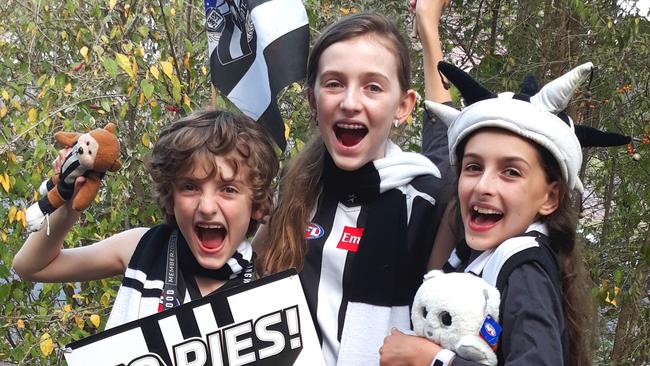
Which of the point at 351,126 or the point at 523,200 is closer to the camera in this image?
the point at 523,200

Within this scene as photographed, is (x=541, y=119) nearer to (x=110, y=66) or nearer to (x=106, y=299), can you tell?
(x=110, y=66)

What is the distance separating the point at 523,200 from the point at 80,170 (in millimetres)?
1219

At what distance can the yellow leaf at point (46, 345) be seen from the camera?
399 cm

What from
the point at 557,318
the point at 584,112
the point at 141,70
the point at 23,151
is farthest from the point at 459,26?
the point at 557,318

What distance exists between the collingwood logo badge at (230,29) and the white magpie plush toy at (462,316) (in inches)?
55.5

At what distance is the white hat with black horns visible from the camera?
222 cm

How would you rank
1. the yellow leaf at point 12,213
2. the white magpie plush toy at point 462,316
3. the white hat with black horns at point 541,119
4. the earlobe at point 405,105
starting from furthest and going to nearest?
the yellow leaf at point 12,213, the earlobe at point 405,105, the white hat with black horns at point 541,119, the white magpie plush toy at point 462,316

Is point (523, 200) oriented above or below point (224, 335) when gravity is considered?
above

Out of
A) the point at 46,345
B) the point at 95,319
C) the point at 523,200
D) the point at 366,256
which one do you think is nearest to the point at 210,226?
the point at 366,256

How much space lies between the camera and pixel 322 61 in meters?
2.70

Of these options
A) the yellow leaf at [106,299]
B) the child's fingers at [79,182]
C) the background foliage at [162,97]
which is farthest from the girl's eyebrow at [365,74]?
the yellow leaf at [106,299]

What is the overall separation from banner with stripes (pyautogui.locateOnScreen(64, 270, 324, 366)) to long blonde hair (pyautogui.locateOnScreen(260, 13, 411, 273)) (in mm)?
195

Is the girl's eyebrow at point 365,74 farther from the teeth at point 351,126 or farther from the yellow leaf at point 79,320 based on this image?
the yellow leaf at point 79,320

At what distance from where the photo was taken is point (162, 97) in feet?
13.7
